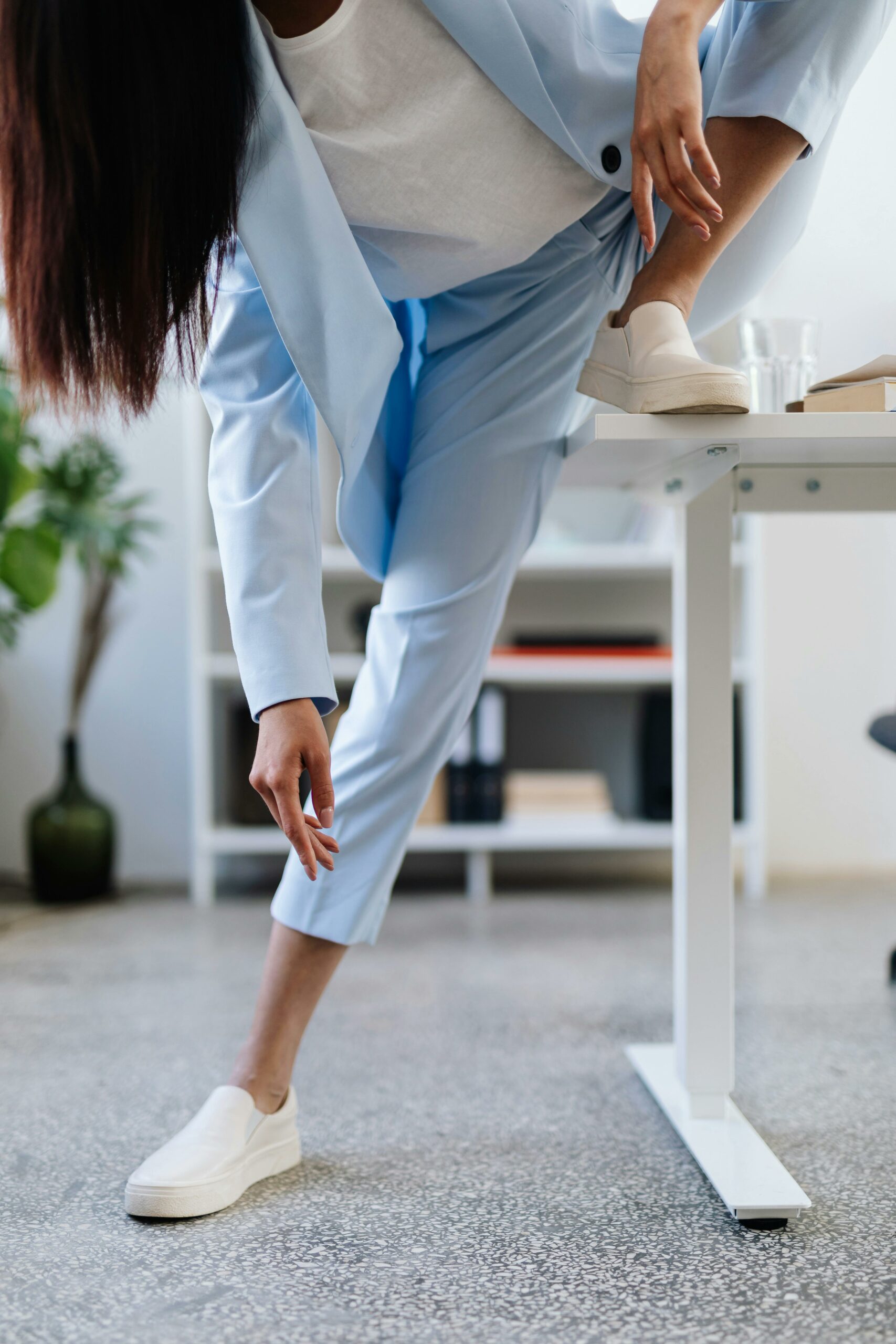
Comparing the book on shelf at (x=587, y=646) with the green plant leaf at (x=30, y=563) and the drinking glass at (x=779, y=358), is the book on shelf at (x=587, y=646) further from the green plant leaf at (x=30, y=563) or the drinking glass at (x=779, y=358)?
the drinking glass at (x=779, y=358)

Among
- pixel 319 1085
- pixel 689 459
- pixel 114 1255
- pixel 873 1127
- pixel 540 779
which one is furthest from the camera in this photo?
pixel 540 779

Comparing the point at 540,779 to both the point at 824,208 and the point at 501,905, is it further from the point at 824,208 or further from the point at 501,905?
the point at 824,208

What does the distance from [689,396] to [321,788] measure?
37 cm

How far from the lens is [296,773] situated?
0.77 m

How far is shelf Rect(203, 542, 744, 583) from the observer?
2.31 m

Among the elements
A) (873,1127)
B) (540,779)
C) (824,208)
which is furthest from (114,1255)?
(540,779)

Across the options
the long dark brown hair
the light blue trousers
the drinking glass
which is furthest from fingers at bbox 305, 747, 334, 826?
the drinking glass

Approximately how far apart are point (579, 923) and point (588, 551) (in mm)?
785

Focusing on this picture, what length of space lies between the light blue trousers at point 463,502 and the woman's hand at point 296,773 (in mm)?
162

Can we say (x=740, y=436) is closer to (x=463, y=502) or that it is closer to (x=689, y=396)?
(x=689, y=396)

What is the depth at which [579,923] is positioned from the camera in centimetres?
203

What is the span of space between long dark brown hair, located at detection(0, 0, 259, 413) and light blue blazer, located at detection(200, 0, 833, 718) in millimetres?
37

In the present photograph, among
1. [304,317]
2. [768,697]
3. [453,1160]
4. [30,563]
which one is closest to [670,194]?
[304,317]

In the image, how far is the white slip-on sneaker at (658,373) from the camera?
775 mm
